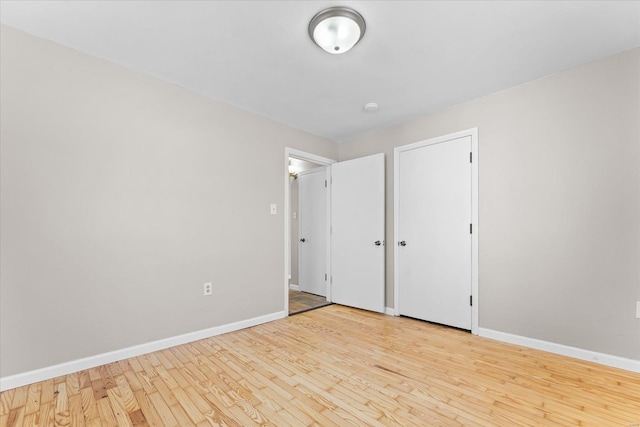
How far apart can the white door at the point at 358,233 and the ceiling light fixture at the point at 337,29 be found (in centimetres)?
189

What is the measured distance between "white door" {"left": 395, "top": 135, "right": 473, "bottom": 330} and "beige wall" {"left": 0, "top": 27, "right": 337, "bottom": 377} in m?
1.75

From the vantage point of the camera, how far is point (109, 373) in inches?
82.5

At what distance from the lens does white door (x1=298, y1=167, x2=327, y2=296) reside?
447 cm

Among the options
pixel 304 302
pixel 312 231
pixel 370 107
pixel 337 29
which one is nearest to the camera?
pixel 337 29

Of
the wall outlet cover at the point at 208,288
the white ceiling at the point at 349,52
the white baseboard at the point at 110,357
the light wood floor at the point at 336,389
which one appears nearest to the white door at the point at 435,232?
the light wood floor at the point at 336,389

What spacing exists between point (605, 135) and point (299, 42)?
2.50 m

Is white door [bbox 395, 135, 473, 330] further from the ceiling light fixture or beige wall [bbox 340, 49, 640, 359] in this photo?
the ceiling light fixture

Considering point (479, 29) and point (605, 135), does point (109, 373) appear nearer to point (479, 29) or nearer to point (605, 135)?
point (479, 29)

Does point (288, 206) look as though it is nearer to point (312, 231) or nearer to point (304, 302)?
point (312, 231)

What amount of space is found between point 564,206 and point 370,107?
6.63 feet

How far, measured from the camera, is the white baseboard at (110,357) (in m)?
1.90

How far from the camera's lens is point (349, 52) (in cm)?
219

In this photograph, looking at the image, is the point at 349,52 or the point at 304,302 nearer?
the point at 349,52

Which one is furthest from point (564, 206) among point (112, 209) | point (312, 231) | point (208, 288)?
point (112, 209)
